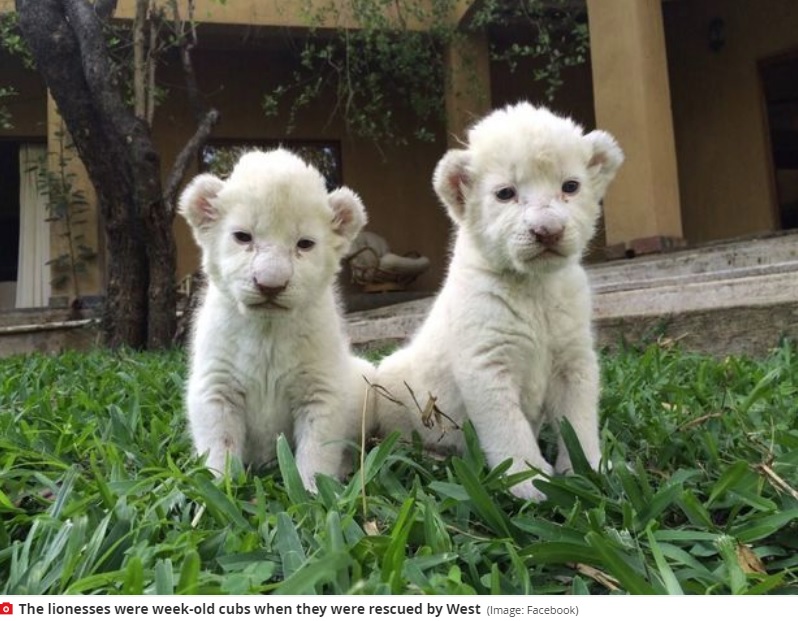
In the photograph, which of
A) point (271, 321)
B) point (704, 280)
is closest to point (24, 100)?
point (704, 280)

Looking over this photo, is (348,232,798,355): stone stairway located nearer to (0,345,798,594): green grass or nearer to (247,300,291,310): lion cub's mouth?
(0,345,798,594): green grass

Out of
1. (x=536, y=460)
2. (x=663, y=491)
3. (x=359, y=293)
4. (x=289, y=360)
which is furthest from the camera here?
(x=359, y=293)

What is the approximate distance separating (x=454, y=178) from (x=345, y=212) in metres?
0.48

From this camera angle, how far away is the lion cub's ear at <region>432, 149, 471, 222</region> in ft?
9.43

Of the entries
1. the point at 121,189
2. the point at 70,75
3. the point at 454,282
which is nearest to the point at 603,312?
the point at 454,282

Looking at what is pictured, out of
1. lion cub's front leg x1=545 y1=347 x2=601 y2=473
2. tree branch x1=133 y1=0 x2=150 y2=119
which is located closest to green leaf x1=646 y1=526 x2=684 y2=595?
lion cub's front leg x1=545 y1=347 x2=601 y2=473

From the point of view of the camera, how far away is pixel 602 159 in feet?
9.54

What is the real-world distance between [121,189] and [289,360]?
19.9ft

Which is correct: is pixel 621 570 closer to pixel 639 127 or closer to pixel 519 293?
pixel 519 293

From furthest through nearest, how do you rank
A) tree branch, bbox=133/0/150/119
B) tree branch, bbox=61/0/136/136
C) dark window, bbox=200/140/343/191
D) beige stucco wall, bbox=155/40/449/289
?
beige stucco wall, bbox=155/40/449/289 → dark window, bbox=200/140/343/191 → tree branch, bbox=133/0/150/119 → tree branch, bbox=61/0/136/136

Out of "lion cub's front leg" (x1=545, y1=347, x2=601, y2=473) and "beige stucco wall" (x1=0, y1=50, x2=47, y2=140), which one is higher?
"beige stucco wall" (x1=0, y1=50, x2=47, y2=140)

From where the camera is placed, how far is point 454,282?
2.99m
